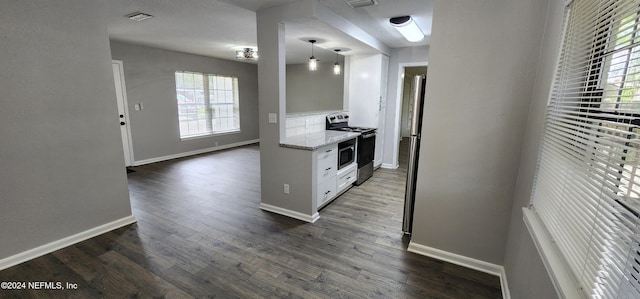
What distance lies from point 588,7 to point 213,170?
17.4ft

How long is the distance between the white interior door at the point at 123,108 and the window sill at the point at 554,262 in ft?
20.0

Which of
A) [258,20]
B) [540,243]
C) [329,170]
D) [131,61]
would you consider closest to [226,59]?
[131,61]

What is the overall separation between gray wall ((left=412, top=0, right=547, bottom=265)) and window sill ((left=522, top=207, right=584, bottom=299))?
635mm

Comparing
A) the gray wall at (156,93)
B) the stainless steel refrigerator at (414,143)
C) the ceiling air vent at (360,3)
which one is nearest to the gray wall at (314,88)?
the gray wall at (156,93)

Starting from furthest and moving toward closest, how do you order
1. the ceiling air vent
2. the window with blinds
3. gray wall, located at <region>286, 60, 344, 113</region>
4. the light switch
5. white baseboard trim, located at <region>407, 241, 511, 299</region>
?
gray wall, located at <region>286, 60, 344, 113</region> → the window with blinds → the light switch → the ceiling air vent → white baseboard trim, located at <region>407, 241, 511, 299</region>

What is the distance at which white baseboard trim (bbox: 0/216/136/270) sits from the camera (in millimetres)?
2212

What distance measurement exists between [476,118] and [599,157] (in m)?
1.18

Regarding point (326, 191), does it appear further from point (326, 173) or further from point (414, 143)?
point (414, 143)

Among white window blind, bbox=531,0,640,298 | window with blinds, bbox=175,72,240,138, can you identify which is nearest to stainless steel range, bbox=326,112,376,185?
white window blind, bbox=531,0,640,298

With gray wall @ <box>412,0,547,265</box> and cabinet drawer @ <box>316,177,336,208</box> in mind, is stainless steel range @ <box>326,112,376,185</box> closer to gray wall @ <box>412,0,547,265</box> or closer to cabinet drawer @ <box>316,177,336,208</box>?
cabinet drawer @ <box>316,177,336,208</box>

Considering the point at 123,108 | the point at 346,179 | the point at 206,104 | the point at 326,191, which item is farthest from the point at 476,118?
the point at 206,104

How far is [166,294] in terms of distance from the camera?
191 cm

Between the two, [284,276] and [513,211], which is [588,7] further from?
[284,276]

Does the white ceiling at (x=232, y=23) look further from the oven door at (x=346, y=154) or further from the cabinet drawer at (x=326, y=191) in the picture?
the cabinet drawer at (x=326, y=191)
